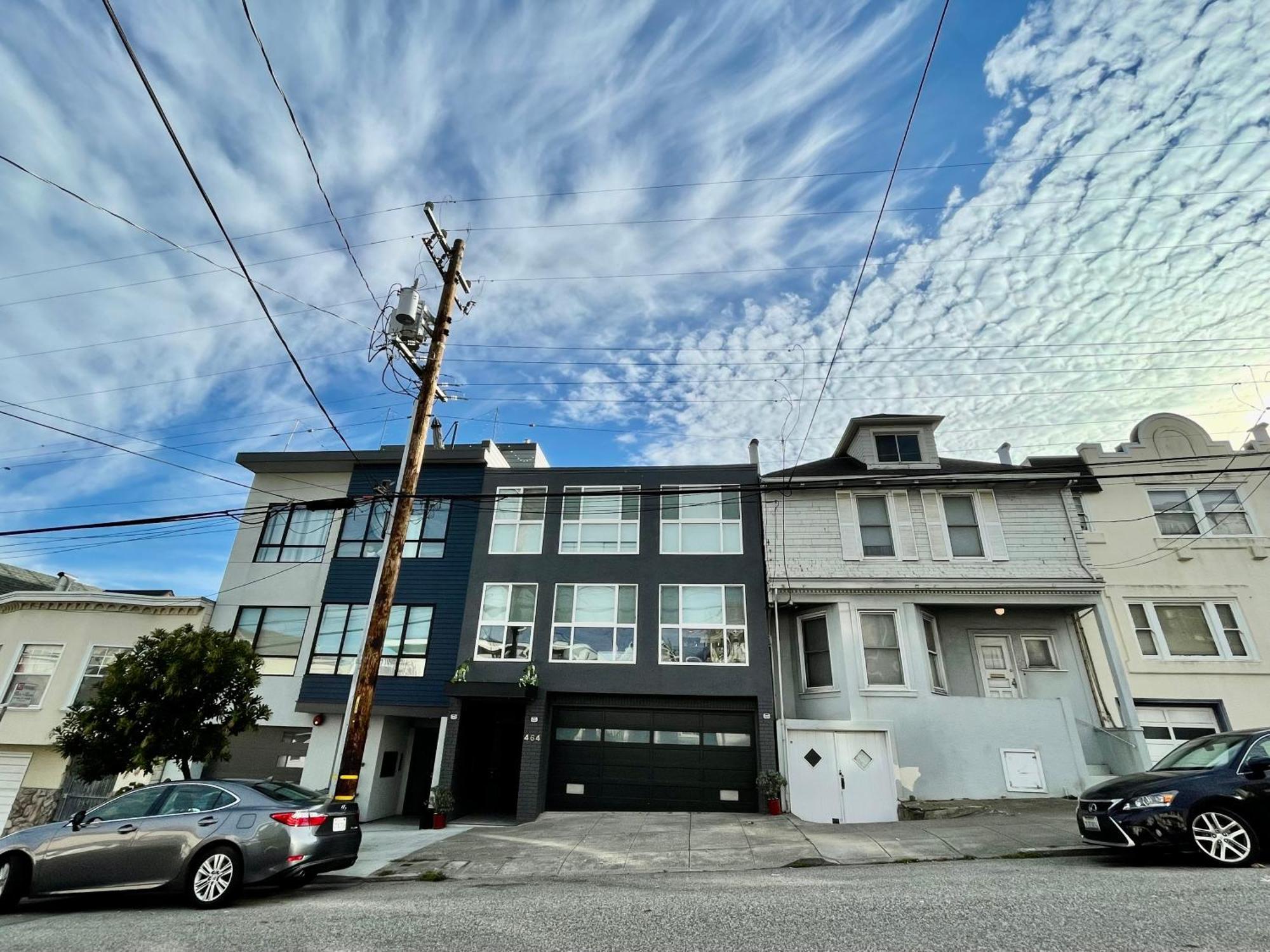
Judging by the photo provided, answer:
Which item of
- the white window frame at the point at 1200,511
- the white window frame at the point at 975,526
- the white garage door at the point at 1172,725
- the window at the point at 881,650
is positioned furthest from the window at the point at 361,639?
the white window frame at the point at 1200,511

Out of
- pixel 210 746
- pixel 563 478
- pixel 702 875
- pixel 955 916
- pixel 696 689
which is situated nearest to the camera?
pixel 955 916

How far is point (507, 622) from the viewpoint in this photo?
17.8m

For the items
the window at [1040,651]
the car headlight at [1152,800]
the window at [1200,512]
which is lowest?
the car headlight at [1152,800]

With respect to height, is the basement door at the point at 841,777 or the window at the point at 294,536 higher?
the window at the point at 294,536

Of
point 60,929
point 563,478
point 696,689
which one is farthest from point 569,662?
point 60,929

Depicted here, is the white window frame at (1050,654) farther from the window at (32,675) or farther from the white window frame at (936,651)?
the window at (32,675)

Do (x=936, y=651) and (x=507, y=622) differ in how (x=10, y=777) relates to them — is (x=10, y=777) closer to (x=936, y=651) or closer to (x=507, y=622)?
(x=507, y=622)

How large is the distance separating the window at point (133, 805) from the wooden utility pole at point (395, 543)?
234cm

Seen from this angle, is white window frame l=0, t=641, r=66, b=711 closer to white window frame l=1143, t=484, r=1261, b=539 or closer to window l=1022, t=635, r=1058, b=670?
window l=1022, t=635, r=1058, b=670

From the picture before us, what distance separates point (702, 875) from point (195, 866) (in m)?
6.31

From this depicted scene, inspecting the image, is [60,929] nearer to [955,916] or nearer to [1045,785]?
[955,916]

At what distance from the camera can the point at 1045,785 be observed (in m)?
14.4

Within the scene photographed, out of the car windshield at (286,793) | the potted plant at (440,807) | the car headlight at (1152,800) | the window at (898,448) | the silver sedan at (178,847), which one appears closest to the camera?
the car headlight at (1152,800)

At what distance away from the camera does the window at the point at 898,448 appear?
1870 centimetres
